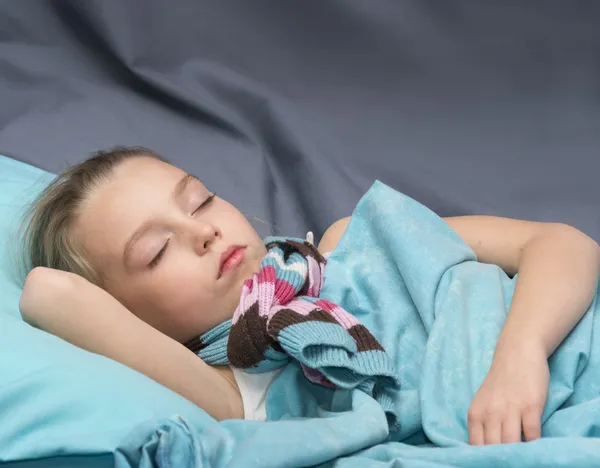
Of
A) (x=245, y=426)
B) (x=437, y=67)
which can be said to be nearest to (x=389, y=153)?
(x=437, y=67)

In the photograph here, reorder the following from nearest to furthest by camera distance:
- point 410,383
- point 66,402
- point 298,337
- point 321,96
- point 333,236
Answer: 1. point 66,402
2. point 298,337
3. point 410,383
4. point 333,236
5. point 321,96

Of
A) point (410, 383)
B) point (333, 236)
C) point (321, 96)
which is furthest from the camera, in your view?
point (321, 96)

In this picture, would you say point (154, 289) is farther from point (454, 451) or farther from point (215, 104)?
point (215, 104)

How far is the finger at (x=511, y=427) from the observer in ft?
3.04

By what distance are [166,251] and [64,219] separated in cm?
19

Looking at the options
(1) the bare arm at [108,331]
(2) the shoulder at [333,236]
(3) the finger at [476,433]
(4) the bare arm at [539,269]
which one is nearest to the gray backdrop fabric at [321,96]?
(2) the shoulder at [333,236]

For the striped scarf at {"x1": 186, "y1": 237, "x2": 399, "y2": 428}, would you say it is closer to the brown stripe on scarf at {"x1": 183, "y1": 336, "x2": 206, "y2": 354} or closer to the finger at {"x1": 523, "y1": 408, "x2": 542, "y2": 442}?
the brown stripe on scarf at {"x1": 183, "y1": 336, "x2": 206, "y2": 354}

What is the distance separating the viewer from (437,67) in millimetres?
1760

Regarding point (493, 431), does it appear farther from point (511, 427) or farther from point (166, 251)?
point (166, 251)

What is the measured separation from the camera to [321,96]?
5.85 feet

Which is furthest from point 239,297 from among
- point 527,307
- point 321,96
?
point 321,96

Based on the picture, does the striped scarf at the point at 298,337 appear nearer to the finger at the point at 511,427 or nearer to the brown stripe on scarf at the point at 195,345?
the brown stripe on scarf at the point at 195,345

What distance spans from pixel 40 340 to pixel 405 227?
0.55 metres

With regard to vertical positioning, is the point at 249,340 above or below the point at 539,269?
below
